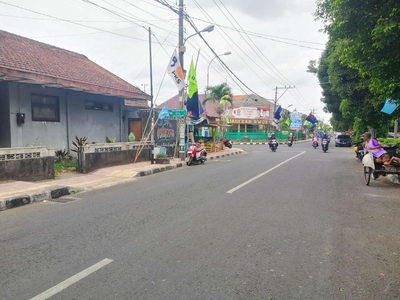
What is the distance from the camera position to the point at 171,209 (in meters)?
6.41

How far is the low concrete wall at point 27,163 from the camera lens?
9.09 meters

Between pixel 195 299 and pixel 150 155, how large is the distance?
13.4 meters

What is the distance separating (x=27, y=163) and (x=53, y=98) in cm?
448

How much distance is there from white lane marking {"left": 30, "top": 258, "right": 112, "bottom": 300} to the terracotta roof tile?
30.3ft

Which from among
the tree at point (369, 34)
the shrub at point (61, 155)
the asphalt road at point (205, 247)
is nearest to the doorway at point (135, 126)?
the shrub at point (61, 155)

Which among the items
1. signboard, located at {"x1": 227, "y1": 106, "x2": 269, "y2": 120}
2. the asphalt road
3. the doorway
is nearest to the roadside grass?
the asphalt road

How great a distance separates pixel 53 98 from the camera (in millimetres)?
13219

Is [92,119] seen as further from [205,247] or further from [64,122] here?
[205,247]

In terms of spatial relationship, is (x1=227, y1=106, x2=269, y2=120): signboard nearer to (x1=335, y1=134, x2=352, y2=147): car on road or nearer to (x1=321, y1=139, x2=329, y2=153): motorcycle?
(x1=335, y1=134, x2=352, y2=147): car on road

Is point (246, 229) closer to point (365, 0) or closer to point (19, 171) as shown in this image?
point (365, 0)

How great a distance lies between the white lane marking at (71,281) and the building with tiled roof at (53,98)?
9.10 m

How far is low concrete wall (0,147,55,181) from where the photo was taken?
9086mm

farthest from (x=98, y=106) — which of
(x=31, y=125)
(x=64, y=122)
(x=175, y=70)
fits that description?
(x=175, y=70)

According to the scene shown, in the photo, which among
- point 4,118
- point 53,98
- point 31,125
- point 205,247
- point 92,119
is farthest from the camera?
point 92,119
